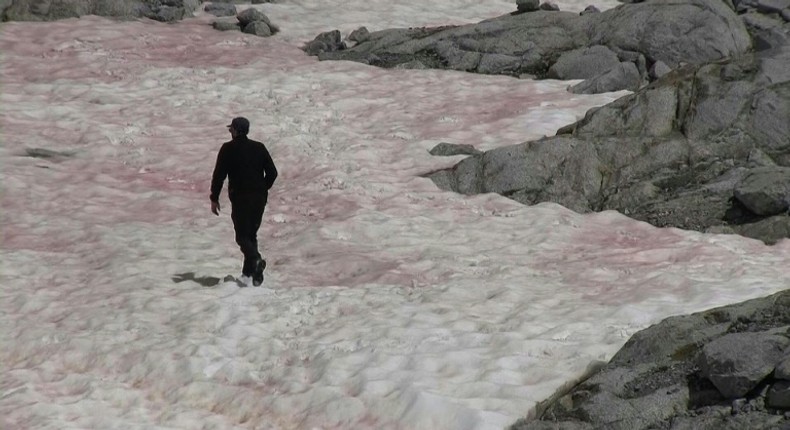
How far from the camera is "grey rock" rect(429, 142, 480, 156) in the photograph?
80.1 ft

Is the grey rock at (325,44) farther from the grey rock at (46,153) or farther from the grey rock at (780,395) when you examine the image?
the grey rock at (780,395)

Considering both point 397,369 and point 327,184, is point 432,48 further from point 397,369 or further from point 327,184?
point 397,369

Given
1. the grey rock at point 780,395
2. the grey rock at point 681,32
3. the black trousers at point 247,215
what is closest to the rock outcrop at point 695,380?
the grey rock at point 780,395

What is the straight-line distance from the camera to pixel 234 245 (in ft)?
64.4

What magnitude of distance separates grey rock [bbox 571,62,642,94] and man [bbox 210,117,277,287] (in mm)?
13586

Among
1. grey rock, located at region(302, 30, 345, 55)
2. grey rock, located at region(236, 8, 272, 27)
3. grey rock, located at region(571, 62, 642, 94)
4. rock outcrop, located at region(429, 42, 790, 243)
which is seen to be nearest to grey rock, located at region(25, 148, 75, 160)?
rock outcrop, located at region(429, 42, 790, 243)

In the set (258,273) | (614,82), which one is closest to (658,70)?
(614,82)

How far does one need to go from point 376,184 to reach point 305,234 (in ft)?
9.90

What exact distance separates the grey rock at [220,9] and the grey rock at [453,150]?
14356mm

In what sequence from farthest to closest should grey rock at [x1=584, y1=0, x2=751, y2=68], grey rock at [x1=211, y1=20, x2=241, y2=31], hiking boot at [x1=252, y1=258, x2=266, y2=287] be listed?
grey rock at [x1=211, y1=20, x2=241, y2=31] → grey rock at [x1=584, y1=0, x2=751, y2=68] → hiking boot at [x1=252, y1=258, x2=266, y2=287]

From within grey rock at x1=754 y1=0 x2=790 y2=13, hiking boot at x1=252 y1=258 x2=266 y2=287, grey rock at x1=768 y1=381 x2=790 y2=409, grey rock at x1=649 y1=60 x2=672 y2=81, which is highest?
grey rock at x1=754 y1=0 x2=790 y2=13

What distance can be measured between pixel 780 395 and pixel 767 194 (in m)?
9.85

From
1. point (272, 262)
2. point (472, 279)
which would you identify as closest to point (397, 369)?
point (472, 279)

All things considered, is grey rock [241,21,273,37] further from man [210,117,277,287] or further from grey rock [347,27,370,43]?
man [210,117,277,287]
